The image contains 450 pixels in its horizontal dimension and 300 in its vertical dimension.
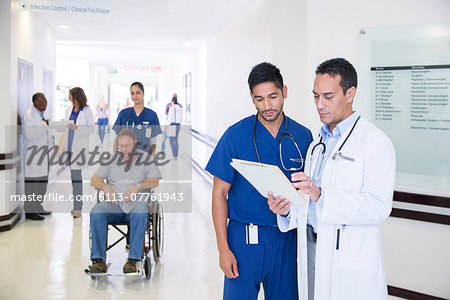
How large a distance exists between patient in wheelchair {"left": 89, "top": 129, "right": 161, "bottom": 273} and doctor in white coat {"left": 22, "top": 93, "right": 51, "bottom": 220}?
2.30 m

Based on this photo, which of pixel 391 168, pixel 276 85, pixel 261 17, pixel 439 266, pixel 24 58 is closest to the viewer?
pixel 391 168

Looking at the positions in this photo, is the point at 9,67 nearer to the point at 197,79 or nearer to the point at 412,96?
the point at 412,96

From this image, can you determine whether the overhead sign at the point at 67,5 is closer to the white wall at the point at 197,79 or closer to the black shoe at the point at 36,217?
the black shoe at the point at 36,217

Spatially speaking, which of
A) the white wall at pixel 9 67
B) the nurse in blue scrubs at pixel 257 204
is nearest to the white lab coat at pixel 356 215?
the nurse in blue scrubs at pixel 257 204

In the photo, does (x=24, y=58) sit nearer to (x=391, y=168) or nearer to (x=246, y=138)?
(x=246, y=138)

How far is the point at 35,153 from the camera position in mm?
6184

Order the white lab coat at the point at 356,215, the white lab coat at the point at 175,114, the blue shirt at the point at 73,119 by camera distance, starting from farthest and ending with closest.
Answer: the white lab coat at the point at 175,114
the blue shirt at the point at 73,119
the white lab coat at the point at 356,215

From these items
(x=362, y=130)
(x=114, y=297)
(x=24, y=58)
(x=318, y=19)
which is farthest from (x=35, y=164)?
(x=362, y=130)

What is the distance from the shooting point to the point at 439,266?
3365 millimetres

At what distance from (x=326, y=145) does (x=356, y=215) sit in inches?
14.5

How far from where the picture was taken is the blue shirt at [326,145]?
6.48 feet

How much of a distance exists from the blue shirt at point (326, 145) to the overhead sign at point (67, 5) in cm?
379

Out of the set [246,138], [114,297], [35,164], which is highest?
[246,138]

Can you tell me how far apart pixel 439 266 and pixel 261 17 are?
12.7 feet
